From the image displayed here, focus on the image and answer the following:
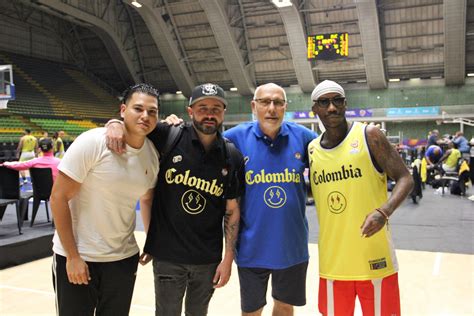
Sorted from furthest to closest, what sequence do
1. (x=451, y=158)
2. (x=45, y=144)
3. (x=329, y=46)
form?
(x=329, y=46) < (x=451, y=158) < (x=45, y=144)

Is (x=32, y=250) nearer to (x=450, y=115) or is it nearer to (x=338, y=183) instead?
(x=338, y=183)

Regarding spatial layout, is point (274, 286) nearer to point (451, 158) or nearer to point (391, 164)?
point (391, 164)

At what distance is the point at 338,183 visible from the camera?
7.41ft

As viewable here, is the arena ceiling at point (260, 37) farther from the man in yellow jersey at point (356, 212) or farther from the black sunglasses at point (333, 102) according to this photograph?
the man in yellow jersey at point (356, 212)

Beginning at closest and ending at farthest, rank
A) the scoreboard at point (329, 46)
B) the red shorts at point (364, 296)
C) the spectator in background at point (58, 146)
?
1. the red shorts at point (364, 296)
2. the spectator in background at point (58, 146)
3. the scoreboard at point (329, 46)

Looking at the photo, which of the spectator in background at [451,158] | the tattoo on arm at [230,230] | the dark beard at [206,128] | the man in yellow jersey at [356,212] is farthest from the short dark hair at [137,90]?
the spectator in background at [451,158]

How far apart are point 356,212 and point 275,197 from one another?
1.73 feet

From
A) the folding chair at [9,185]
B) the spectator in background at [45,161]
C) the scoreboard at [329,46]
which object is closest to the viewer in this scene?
the folding chair at [9,185]

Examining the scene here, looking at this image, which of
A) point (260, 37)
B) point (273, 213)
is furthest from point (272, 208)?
point (260, 37)

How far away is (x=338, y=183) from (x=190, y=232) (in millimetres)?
884

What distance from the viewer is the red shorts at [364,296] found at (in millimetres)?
2207

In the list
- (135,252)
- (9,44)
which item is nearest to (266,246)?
(135,252)

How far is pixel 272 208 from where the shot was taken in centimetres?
255

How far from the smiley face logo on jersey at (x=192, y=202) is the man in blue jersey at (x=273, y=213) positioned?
1.23ft
